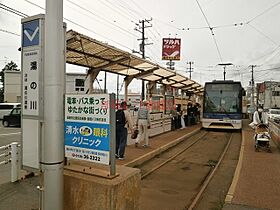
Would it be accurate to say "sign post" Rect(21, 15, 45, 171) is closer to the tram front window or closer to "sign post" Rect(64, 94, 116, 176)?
"sign post" Rect(64, 94, 116, 176)

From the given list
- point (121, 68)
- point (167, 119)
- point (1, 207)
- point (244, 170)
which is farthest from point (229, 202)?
point (167, 119)

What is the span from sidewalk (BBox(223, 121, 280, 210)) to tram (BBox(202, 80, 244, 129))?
9374mm

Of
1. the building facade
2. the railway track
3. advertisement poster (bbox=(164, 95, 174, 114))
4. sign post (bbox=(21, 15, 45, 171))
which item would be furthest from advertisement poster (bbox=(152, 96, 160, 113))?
the building facade

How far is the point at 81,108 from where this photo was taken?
3871mm

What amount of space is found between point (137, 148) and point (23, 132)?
→ 7833mm

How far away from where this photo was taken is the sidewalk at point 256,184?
5.49m

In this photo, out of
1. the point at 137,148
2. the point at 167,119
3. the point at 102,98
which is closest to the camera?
the point at 102,98

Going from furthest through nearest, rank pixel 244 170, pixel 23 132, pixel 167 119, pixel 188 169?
pixel 167 119, pixel 188 169, pixel 244 170, pixel 23 132

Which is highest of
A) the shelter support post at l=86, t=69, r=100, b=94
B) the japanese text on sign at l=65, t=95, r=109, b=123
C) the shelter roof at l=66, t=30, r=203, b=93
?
the shelter roof at l=66, t=30, r=203, b=93

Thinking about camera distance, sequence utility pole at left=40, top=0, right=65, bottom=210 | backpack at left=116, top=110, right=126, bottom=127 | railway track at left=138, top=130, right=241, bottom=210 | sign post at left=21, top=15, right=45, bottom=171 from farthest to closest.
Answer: backpack at left=116, top=110, right=126, bottom=127
railway track at left=138, top=130, right=241, bottom=210
sign post at left=21, top=15, right=45, bottom=171
utility pole at left=40, top=0, right=65, bottom=210

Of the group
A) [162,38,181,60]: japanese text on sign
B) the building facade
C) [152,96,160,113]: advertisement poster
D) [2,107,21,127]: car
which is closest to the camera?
[152,96,160,113]: advertisement poster

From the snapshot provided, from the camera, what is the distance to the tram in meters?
20.1

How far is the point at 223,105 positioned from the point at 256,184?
14.0 metres

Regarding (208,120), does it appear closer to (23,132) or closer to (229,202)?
(229,202)
